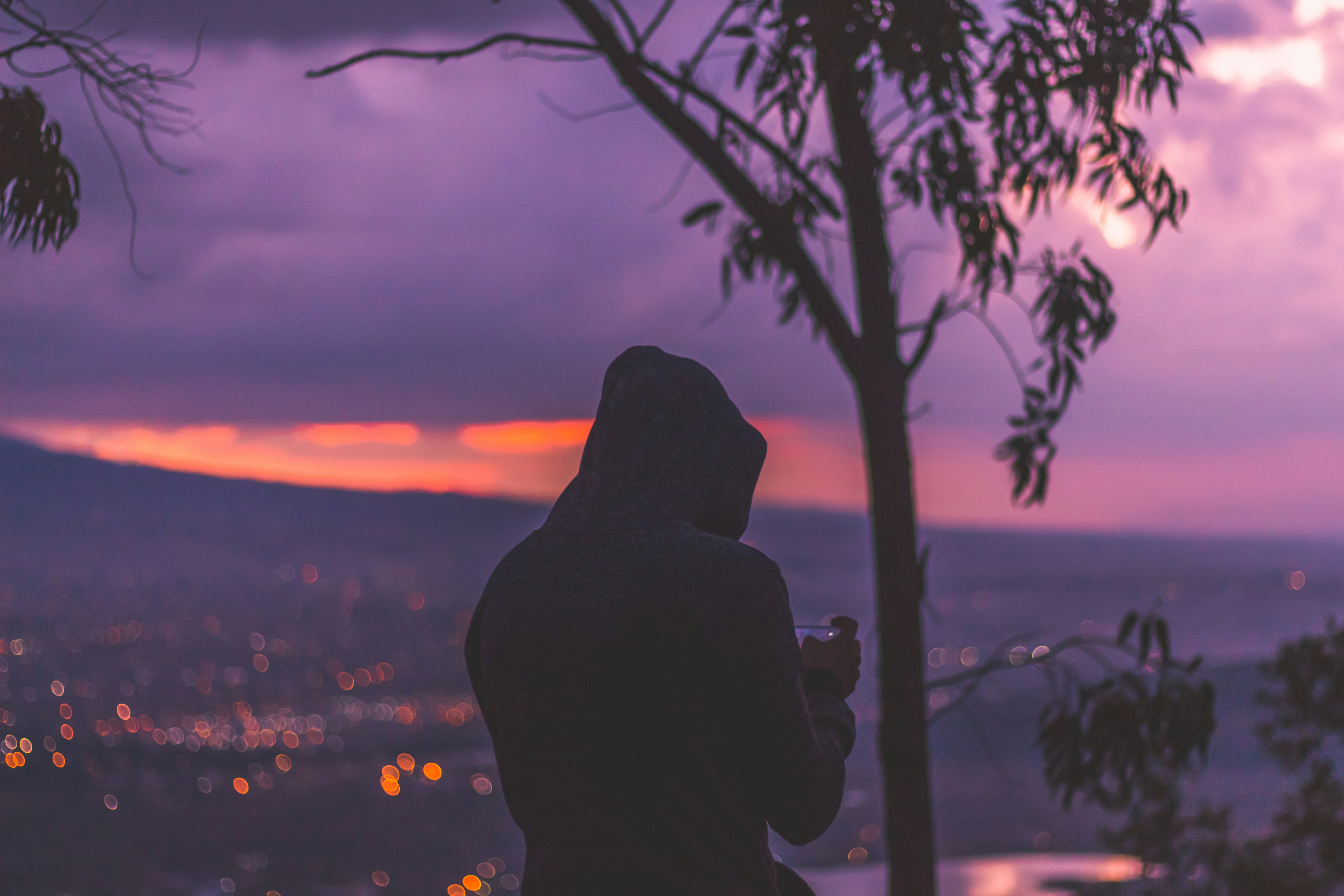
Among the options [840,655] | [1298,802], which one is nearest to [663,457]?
[840,655]

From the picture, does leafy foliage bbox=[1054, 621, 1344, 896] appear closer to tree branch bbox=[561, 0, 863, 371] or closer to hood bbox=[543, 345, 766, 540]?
tree branch bbox=[561, 0, 863, 371]

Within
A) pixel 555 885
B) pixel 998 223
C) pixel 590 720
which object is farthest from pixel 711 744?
pixel 998 223

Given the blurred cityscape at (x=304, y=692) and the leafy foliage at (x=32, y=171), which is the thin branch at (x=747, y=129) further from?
the blurred cityscape at (x=304, y=692)

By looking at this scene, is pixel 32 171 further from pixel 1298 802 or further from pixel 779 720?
pixel 1298 802

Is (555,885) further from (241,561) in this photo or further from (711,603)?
(241,561)

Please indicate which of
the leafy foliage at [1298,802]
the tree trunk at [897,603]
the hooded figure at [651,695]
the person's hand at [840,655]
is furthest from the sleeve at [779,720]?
the leafy foliage at [1298,802]

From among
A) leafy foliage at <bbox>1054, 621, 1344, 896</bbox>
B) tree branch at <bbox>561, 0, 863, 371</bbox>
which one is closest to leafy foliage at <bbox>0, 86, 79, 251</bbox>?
tree branch at <bbox>561, 0, 863, 371</bbox>

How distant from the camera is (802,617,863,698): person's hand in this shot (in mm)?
2430

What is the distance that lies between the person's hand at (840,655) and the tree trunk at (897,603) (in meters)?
3.23

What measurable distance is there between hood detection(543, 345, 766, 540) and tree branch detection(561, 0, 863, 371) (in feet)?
10.5

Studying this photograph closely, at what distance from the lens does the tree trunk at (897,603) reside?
560 centimetres

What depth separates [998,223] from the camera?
6551 millimetres

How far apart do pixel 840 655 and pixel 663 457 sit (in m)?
0.55

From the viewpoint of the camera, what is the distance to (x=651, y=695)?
6.80ft
